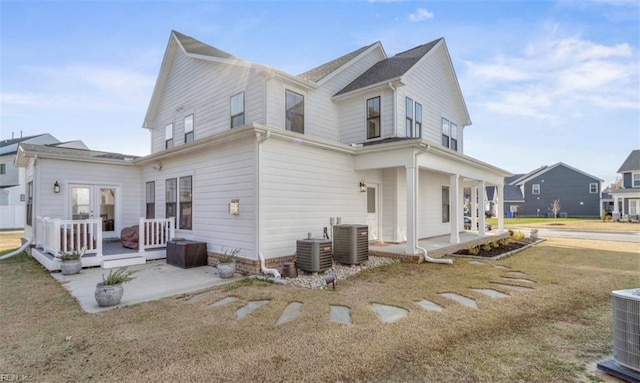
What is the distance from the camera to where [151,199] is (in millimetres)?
11703

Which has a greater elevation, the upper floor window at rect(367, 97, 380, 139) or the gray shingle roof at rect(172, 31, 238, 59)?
the gray shingle roof at rect(172, 31, 238, 59)

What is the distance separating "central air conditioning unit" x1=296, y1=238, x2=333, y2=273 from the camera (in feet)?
23.7

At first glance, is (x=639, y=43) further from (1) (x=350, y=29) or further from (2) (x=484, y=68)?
(1) (x=350, y=29)

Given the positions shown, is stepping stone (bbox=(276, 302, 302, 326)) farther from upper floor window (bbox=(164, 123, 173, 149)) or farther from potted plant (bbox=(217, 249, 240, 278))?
upper floor window (bbox=(164, 123, 173, 149))

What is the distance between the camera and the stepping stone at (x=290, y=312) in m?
4.40

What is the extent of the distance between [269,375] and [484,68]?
12.7m

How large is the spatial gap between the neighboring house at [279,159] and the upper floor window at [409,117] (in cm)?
4

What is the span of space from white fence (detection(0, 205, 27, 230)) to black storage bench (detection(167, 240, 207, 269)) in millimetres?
23016

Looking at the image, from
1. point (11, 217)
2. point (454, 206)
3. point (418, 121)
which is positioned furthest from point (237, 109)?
point (11, 217)

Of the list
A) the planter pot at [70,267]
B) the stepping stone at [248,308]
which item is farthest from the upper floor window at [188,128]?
the stepping stone at [248,308]

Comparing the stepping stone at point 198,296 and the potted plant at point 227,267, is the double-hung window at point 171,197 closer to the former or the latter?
the potted plant at point 227,267

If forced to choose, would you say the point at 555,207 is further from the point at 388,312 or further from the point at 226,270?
the point at 226,270

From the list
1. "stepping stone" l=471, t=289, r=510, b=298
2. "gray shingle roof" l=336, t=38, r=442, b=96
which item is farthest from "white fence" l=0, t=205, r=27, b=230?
"stepping stone" l=471, t=289, r=510, b=298

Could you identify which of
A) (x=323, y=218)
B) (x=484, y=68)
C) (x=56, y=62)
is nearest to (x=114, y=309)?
(x=323, y=218)
